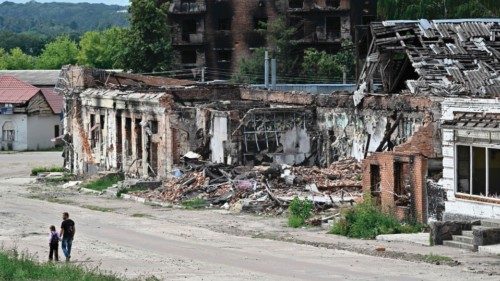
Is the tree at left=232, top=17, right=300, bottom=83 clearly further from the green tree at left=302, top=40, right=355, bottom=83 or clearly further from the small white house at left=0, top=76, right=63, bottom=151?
the small white house at left=0, top=76, right=63, bottom=151

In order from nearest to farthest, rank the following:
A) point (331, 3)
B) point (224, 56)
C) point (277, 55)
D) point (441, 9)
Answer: point (441, 9), point (331, 3), point (277, 55), point (224, 56)

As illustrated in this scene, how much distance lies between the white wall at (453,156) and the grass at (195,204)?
1340 centimetres

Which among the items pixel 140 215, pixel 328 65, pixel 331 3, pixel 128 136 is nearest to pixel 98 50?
pixel 331 3

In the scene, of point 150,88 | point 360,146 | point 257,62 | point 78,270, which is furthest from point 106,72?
point 78,270

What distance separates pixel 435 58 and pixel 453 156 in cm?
1204

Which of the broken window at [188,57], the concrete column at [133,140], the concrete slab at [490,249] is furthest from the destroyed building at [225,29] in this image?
the concrete slab at [490,249]

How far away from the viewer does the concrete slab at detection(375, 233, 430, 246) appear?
3698cm

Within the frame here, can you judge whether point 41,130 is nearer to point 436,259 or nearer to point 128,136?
point 128,136

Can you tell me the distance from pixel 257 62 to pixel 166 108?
39.5m

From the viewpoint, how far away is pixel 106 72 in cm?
6781

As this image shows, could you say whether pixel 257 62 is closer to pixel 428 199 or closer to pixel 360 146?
pixel 360 146

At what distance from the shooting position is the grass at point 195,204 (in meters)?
49.6

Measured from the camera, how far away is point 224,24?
9931 centimetres

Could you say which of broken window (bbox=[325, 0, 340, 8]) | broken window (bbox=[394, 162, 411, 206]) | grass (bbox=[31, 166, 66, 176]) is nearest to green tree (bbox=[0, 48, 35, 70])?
broken window (bbox=[325, 0, 340, 8])
